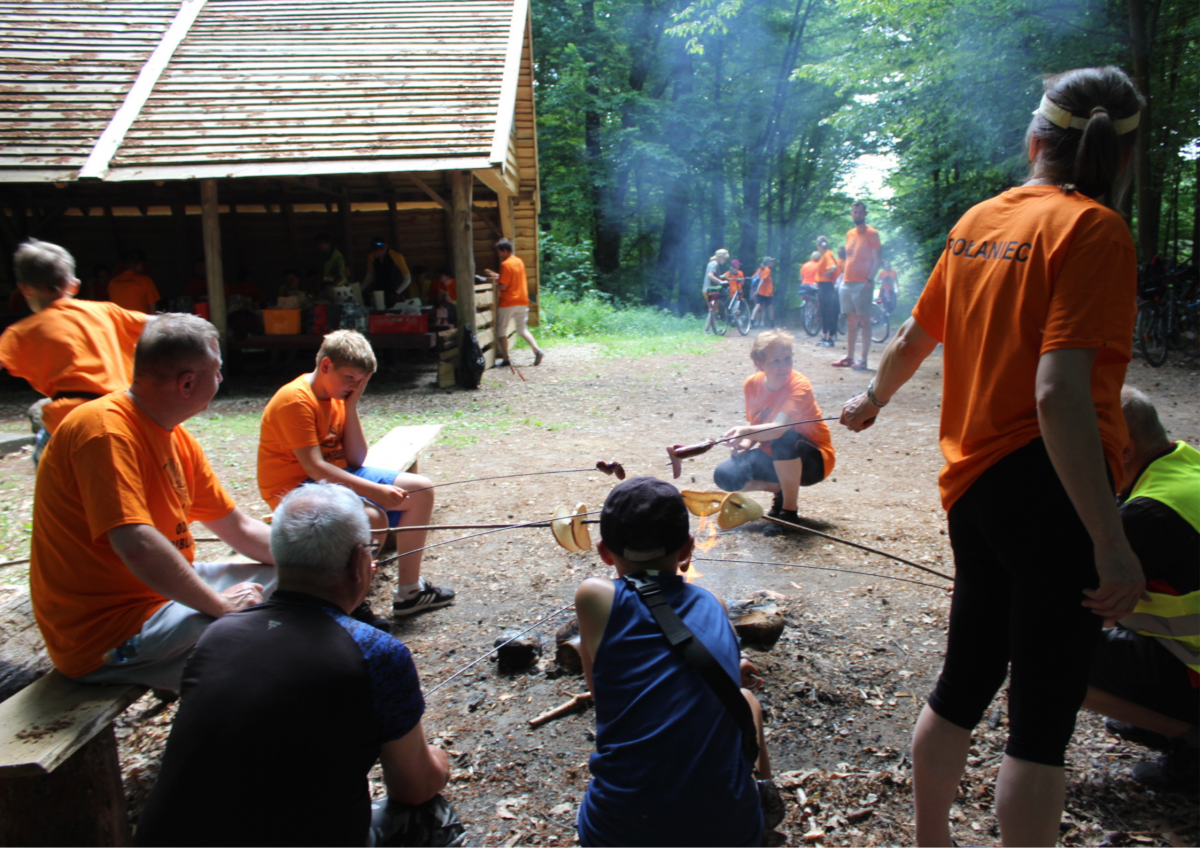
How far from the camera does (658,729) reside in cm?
A: 164

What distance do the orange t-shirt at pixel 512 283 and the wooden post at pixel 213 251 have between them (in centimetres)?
404

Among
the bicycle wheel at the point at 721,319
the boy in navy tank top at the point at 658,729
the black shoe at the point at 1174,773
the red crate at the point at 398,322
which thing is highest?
the boy in navy tank top at the point at 658,729

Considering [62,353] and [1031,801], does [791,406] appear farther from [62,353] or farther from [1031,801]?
[62,353]

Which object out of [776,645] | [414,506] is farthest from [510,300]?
[776,645]

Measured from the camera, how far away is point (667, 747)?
5.35 ft

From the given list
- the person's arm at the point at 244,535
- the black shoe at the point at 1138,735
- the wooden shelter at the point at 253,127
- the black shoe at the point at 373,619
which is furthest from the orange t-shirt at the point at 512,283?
the black shoe at the point at 1138,735

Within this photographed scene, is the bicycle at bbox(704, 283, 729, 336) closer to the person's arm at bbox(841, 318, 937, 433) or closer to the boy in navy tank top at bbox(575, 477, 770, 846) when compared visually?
the person's arm at bbox(841, 318, 937, 433)

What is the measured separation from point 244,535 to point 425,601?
1034mm

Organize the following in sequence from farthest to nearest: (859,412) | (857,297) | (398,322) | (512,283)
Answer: (512,283)
(398,322)
(857,297)
(859,412)

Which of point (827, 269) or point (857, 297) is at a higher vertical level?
point (827, 269)

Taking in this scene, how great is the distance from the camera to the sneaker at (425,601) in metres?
3.72

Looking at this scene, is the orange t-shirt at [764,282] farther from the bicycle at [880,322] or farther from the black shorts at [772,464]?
the black shorts at [772,464]

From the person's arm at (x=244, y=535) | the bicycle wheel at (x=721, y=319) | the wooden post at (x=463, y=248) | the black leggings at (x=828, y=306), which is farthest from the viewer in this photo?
the bicycle wheel at (x=721, y=319)

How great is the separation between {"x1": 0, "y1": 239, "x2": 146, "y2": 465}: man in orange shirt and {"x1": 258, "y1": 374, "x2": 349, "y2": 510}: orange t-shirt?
1.42m
